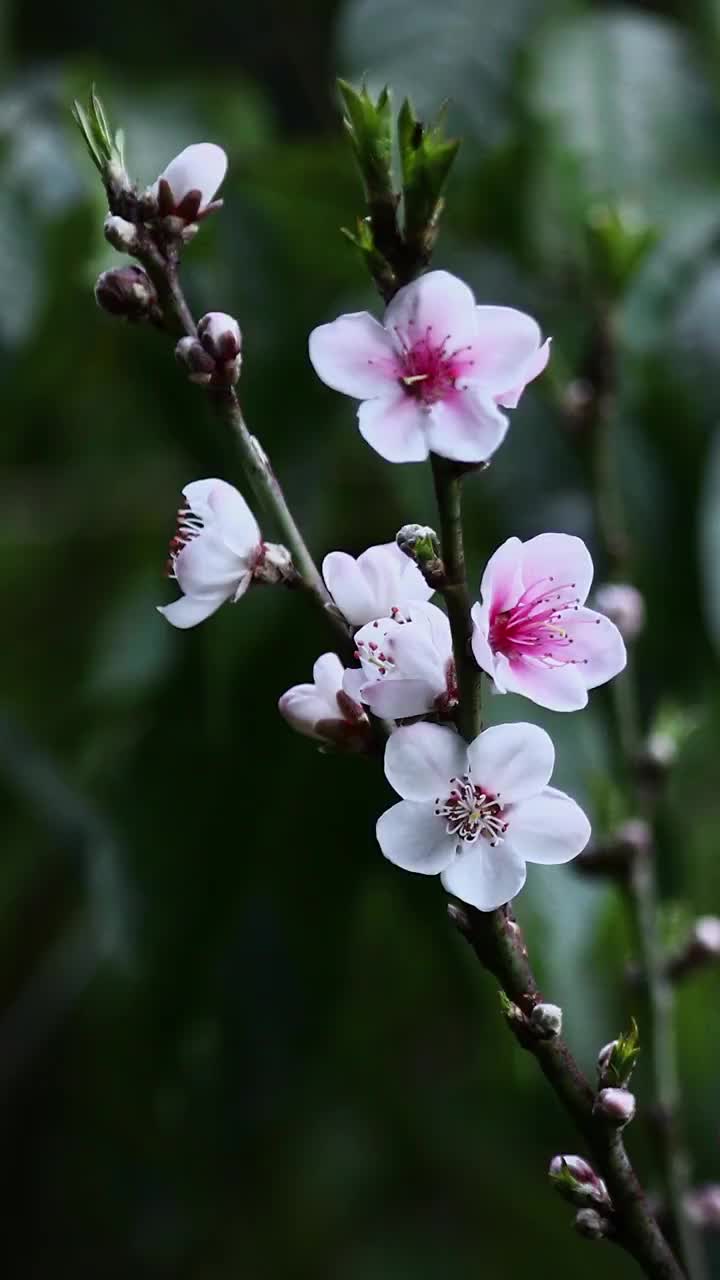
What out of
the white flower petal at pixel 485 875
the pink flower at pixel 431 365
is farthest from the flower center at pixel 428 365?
the white flower petal at pixel 485 875

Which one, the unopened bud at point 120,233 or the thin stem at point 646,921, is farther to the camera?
the thin stem at point 646,921

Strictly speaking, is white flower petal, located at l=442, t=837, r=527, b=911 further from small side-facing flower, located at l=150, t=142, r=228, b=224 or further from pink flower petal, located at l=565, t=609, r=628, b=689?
small side-facing flower, located at l=150, t=142, r=228, b=224

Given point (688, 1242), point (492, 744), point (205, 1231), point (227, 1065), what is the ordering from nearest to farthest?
point (492, 744) → point (688, 1242) → point (227, 1065) → point (205, 1231)

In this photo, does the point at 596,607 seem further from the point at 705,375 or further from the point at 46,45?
the point at 46,45

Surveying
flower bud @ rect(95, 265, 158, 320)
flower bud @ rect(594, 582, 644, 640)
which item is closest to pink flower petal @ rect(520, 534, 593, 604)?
flower bud @ rect(95, 265, 158, 320)

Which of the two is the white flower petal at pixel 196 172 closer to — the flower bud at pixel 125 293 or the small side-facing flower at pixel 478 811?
the flower bud at pixel 125 293

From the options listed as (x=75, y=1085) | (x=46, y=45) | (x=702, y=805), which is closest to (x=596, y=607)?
(x=702, y=805)
